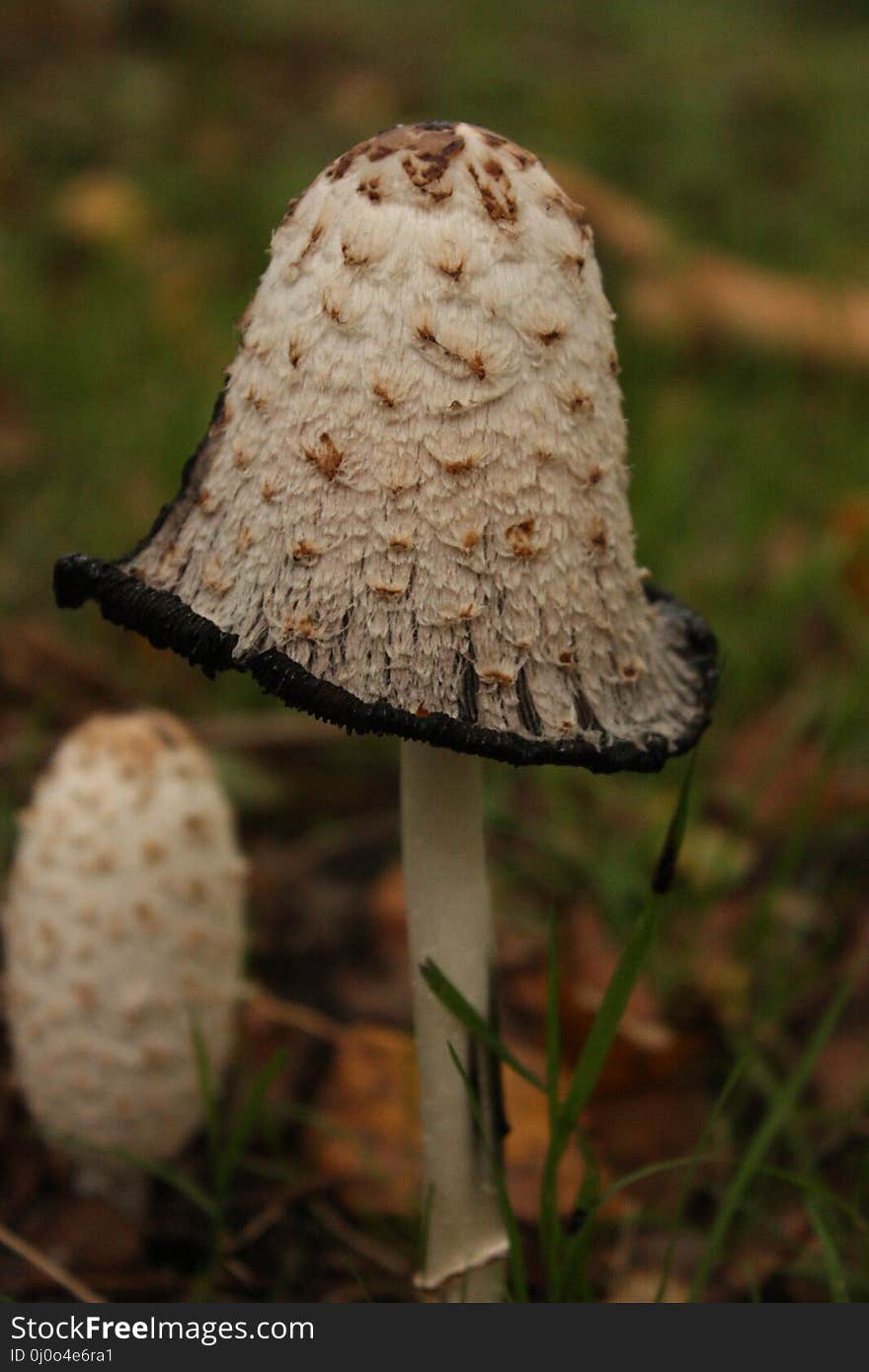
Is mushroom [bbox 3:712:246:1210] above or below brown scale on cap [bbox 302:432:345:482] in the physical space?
below

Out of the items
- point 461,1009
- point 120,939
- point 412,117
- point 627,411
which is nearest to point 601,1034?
point 461,1009

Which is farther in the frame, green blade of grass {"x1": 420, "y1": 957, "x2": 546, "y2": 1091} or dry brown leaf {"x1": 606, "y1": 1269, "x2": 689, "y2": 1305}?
dry brown leaf {"x1": 606, "y1": 1269, "x2": 689, "y2": 1305}

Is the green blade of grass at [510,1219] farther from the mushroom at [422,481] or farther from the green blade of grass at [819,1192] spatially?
the mushroom at [422,481]

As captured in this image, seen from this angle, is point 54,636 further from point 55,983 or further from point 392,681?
point 392,681

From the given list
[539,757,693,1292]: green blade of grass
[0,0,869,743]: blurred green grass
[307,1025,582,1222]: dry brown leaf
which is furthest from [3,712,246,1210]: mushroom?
[0,0,869,743]: blurred green grass

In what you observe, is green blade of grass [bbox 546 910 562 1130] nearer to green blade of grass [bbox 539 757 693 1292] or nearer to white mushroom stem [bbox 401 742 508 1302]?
green blade of grass [bbox 539 757 693 1292]

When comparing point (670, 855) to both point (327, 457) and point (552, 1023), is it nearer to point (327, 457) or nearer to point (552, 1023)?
point (552, 1023)

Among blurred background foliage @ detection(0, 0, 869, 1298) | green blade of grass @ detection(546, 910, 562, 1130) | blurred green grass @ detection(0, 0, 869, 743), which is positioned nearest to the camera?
green blade of grass @ detection(546, 910, 562, 1130)

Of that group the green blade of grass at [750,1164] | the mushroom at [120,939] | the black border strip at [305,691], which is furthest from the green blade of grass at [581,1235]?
the mushroom at [120,939]
